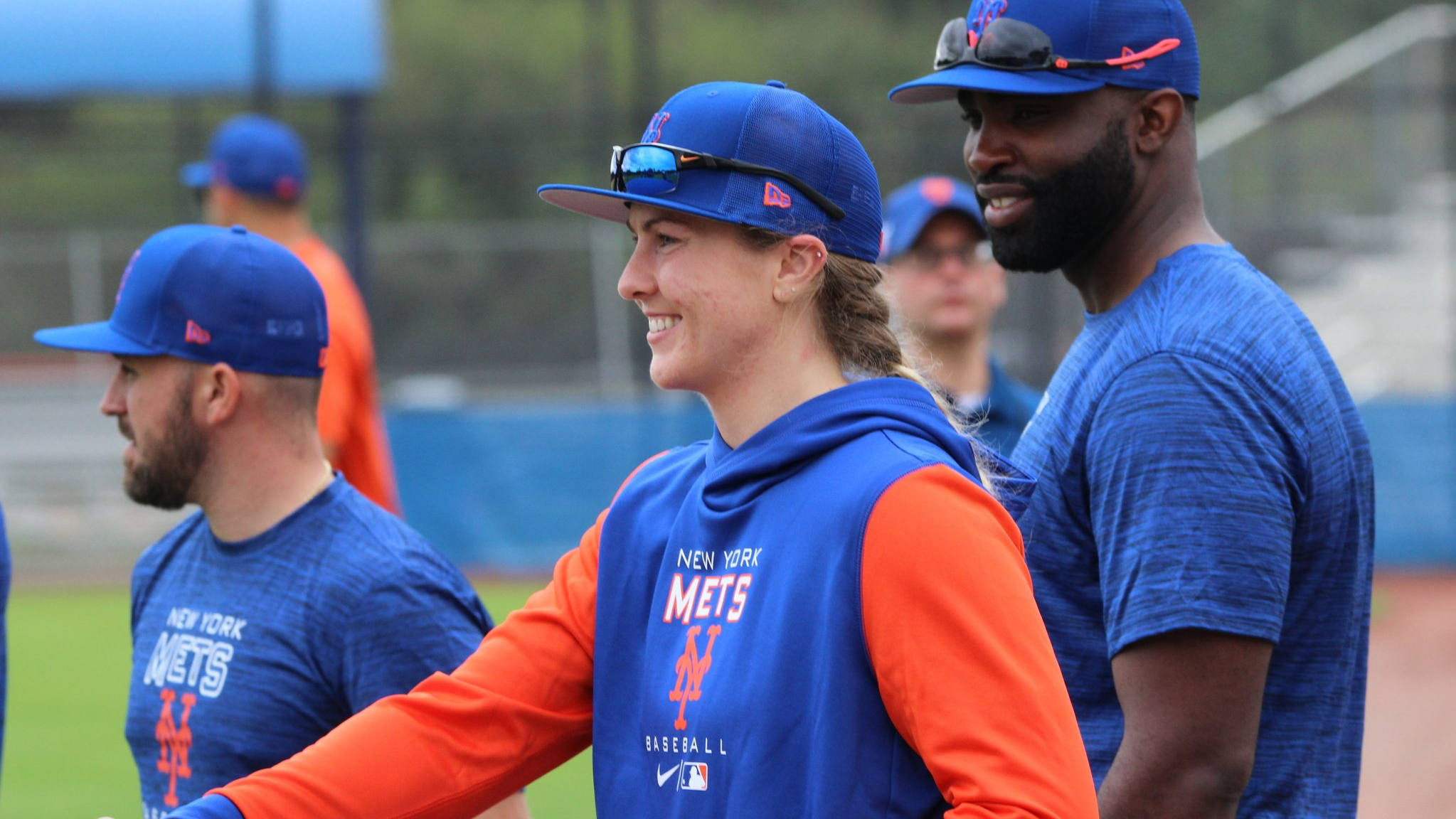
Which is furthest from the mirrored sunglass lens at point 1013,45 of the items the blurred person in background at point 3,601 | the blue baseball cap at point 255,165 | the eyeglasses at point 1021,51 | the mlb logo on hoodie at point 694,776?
the blue baseball cap at point 255,165

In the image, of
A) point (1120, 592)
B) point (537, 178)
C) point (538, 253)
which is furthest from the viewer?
point (537, 178)

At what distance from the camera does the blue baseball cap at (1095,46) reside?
251 cm

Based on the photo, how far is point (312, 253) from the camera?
5.61m

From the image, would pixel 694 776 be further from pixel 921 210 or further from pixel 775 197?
pixel 921 210

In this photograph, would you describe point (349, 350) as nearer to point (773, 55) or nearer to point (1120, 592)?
point (1120, 592)

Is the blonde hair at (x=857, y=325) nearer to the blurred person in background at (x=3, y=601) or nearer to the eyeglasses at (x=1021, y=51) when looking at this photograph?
the eyeglasses at (x=1021, y=51)

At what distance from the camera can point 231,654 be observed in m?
2.84

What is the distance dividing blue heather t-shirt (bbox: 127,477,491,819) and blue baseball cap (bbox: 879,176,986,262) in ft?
7.90

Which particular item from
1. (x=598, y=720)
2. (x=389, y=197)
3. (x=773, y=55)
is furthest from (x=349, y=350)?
(x=773, y=55)

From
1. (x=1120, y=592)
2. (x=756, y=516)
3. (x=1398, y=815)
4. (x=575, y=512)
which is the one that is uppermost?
(x=756, y=516)

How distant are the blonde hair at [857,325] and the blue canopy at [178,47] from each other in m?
14.5

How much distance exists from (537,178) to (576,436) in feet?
51.1

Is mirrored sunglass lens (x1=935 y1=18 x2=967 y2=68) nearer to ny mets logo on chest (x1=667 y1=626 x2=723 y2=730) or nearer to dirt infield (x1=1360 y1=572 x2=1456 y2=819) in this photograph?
ny mets logo on chest (x1=667 y1=626 x2=723 y2=730)

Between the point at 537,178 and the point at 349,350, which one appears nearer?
the point at 349,350
